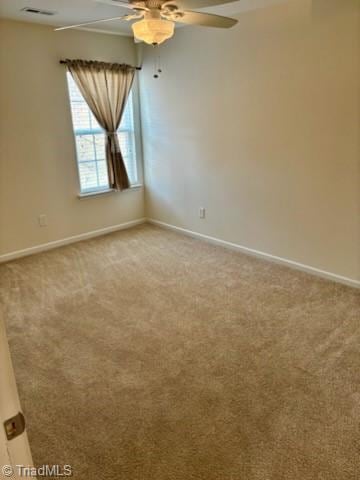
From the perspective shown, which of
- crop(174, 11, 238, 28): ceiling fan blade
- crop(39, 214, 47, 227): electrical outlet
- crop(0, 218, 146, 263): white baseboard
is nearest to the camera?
crop(174, 11, 238, 28): ceiling fan blade

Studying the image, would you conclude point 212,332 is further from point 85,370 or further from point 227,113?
point 227,113

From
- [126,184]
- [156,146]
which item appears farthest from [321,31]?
[126,184]

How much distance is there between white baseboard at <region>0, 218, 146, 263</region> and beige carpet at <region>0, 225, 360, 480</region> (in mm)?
321

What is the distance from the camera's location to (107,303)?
321cm

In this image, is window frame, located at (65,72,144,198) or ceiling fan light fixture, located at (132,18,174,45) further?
window frame, located at (65,72,144,198)

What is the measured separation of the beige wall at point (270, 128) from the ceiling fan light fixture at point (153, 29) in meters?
1.57

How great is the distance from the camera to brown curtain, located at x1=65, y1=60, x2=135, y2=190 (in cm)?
427

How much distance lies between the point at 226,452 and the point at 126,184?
12.2ft

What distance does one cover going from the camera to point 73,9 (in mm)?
3357

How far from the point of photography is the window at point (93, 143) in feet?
14.5

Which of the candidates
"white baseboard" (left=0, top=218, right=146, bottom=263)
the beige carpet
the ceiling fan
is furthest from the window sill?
the ceiling fan

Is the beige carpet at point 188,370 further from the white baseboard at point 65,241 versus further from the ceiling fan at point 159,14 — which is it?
the ceiling fan at point 159,14

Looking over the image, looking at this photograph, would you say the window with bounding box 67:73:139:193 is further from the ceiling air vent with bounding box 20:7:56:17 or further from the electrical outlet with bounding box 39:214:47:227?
the ceiling air vent with bounding box 20:7:56:17

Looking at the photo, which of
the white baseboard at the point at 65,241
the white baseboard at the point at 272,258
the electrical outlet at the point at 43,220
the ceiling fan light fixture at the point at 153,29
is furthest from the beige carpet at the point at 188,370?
the ceiling fan light fixture at the point at 153,29
